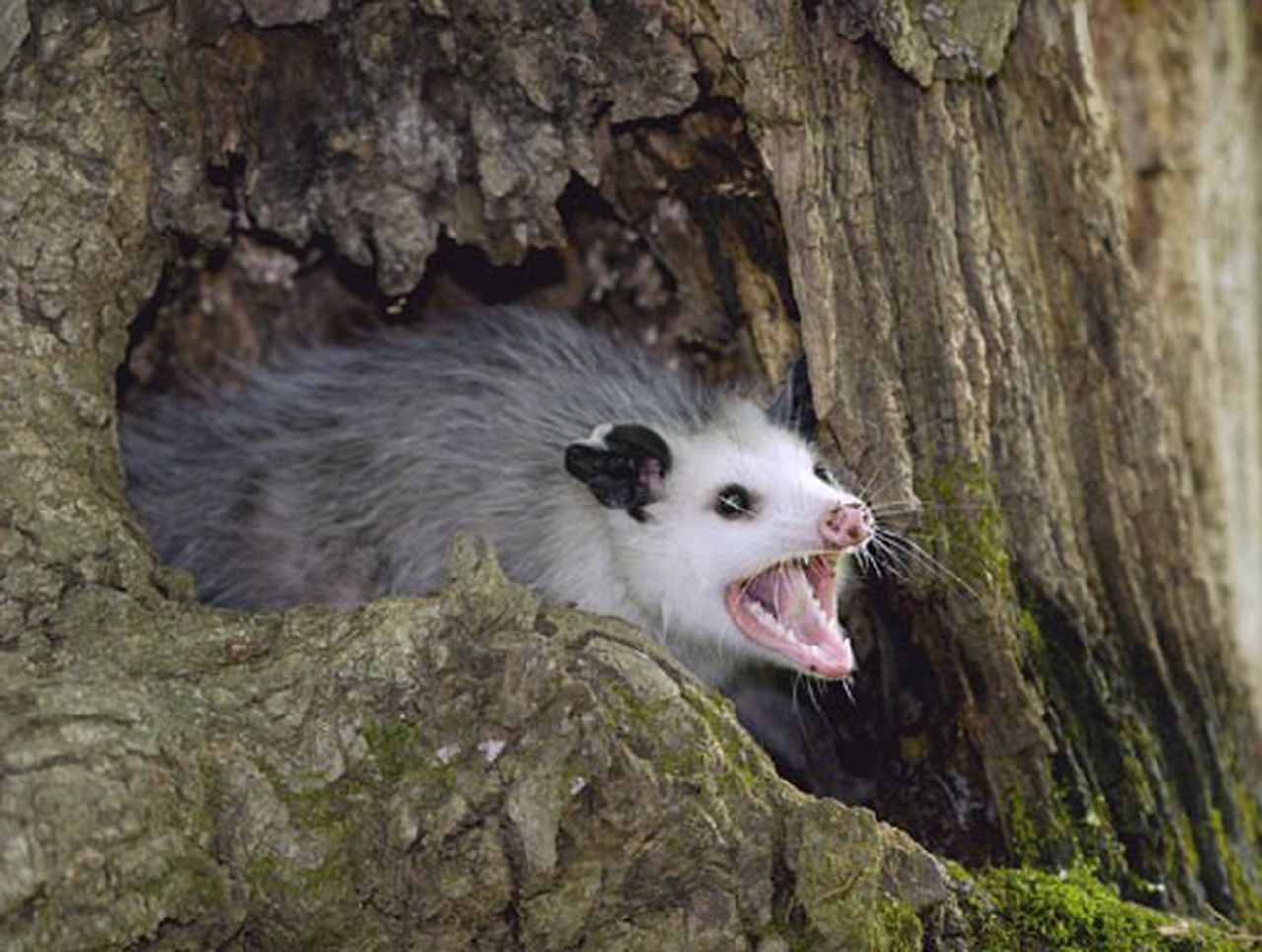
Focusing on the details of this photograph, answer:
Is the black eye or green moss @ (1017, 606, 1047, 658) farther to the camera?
the black eye

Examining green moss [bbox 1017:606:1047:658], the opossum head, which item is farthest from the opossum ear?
green moss [bbox 1017:606:1047:658]

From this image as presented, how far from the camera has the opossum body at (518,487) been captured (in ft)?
10.5

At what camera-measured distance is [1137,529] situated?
3295mm

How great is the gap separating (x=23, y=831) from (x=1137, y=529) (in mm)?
2069

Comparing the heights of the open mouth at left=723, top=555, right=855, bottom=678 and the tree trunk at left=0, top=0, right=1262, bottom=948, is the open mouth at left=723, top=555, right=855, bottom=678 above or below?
below

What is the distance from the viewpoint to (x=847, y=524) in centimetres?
291

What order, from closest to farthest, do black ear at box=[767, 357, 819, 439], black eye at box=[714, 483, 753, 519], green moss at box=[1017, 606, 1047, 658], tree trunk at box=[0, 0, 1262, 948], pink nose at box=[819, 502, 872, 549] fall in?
tree trunk at box=[0, 0, 1262, 948] < pink nose at box=[819, 502, 872, 549] < green moss at box=[1017, 606, 1047, 658] < black eye at box=[714, 483, 753, 519] < black ear at box=[767, 357, 819, 439]

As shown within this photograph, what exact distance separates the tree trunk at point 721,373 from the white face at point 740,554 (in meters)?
0.14

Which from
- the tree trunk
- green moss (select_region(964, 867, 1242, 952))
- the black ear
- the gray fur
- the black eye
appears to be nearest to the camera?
the tree trunk

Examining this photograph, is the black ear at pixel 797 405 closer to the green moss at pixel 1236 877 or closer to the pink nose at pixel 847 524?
the pink nose at pixel 847 524

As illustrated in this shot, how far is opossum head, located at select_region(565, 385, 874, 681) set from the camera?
313cm

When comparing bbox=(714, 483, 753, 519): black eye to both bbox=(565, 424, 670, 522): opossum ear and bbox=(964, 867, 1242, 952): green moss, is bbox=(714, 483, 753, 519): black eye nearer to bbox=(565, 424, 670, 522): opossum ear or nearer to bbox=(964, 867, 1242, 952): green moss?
bbox=(565, 424, 670, 522): opossum ear

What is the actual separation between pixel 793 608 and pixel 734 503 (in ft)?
0.72

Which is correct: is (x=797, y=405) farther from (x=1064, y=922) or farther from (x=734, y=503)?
(x=1064, y=922)
